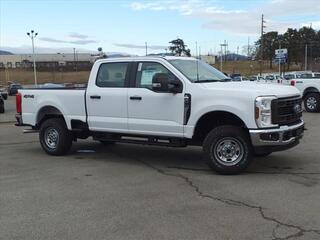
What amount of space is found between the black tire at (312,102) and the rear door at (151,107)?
13.7 meters

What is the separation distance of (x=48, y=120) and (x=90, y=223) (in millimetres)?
5512

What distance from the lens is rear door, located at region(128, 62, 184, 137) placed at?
8.99 m

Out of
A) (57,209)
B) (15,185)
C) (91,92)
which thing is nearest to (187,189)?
(57,209)

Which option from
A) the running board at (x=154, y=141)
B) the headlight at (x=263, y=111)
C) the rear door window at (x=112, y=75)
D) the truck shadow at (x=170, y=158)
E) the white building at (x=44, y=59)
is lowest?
the truck shadow at (x=170, y=158)

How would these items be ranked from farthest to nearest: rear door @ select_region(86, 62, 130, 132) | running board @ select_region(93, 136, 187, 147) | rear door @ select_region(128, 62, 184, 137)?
rear door @ select_region(86, 62, 130, 132) < running board @ select_region(93, 136, 187, 147) < rear door @ select_region(128, 62, 184, 137)

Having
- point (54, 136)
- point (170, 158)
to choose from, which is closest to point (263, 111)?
point (170, 158)

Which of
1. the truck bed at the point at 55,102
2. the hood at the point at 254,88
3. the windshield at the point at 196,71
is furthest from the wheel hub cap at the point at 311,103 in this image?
the truck bed at the point at 55,102

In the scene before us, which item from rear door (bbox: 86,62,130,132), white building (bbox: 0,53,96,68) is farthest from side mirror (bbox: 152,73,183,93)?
white building (bbox: 0,53,96,68)

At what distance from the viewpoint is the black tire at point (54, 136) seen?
35.4 ft

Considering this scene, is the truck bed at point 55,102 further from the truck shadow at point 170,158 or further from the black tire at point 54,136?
the truck shadow at point 170,158

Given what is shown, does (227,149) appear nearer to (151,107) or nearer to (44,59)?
(151,107)

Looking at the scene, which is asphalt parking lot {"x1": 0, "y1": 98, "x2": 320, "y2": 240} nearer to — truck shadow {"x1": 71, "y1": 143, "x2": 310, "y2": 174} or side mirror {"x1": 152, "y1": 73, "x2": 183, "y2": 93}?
truck shadow {"x1": 71, "y1": 143, "x2": 310, "y2": 174}

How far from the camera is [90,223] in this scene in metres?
→ 5.89

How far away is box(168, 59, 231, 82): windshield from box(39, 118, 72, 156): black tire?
9.58 feet
